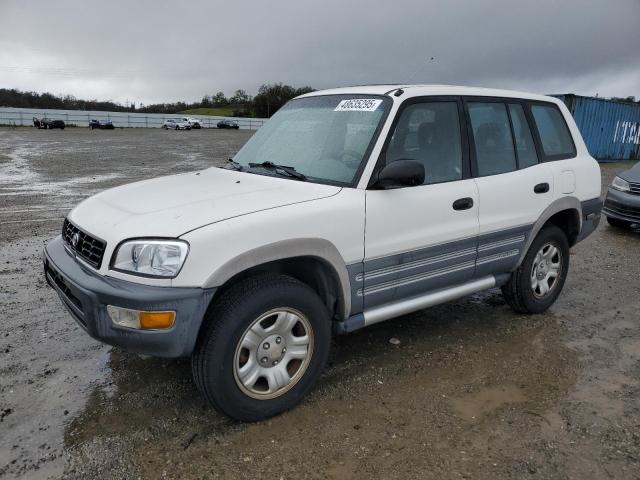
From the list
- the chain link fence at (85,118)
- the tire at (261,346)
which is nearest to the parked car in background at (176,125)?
the chain link fence at (85,118)

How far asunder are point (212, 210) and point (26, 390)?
1.83 meters

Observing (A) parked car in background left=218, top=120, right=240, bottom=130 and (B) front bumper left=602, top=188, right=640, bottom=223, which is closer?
(B) front bumper left=602, top=188, right=640, bottom=223

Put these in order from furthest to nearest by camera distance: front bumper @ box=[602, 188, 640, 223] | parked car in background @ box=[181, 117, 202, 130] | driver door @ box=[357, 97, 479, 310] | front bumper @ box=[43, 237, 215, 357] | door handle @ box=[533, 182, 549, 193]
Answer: parked car in background @ box=[181, 117, 202, 130], front bumper @ box=[602, 188, 640, 223], door handle @ box=[533, 182, 549, 193], driver door @ box=[357, 97, 479, 310], front bumper @ box=[43, 237, 215, 357]

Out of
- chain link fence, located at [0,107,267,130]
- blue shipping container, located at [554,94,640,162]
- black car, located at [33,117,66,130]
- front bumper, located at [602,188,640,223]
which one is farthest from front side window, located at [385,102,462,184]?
black car, located at [33,117,66,130]

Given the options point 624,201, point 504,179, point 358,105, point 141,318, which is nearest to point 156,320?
point 141,318

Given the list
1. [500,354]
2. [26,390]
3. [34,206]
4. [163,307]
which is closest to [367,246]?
[163,307]

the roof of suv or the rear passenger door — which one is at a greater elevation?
the roof of suv

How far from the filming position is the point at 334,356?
392 centimetres

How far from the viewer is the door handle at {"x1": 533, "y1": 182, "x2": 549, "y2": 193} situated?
4.32 meters

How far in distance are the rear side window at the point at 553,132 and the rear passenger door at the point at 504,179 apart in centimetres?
16

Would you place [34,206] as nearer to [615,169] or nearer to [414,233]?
[414,233]

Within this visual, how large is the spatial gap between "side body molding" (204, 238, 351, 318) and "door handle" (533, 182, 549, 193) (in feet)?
6.84

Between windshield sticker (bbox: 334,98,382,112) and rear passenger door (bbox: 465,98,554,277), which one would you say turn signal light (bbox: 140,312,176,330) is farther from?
rear passenger door (bbox: 465,98,554,277)

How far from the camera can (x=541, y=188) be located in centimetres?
436
